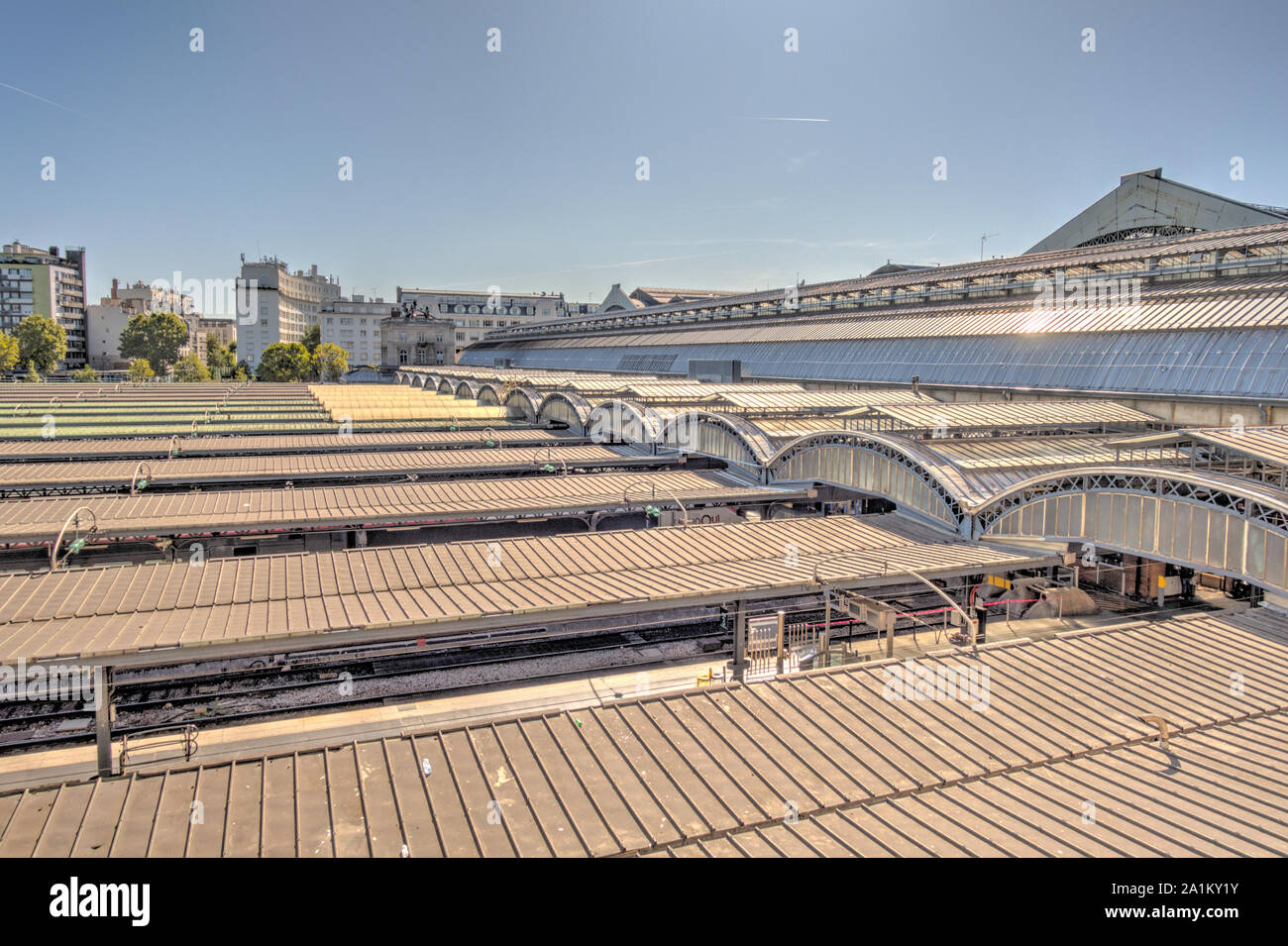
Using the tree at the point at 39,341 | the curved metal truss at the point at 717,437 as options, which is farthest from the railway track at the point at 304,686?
the tree at the point at 39,341

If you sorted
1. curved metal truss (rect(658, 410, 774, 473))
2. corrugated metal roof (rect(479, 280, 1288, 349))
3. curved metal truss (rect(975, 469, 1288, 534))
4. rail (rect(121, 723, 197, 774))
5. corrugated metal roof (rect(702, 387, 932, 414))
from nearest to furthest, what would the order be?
rail (rect(121, 723, 197, 774)) < curved metal truss (rect(975, 469, 1288, 534)) < curved metal truss (rect(658, 410, 774, 473)) < corrugated metal roof (rect(479, 280, 1288, 349)) < corrugated metal roof (rect(702, 387, 932, 414))

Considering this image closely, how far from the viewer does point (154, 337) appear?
110500 mm

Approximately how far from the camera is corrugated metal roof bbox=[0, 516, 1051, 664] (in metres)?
14.9

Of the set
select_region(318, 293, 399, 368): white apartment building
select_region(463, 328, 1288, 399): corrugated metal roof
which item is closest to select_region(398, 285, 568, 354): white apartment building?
select_region(318, 293, 399, 368): white apartment building

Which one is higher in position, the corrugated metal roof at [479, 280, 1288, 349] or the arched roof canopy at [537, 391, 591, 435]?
the corrugated metal roof at [479, 280, 1288, 349]

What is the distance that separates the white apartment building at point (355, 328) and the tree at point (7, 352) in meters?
55.6

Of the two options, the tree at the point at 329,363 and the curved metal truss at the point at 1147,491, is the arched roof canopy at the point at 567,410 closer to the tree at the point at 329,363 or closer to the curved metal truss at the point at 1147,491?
the curved metal truss at the point at 1147,491

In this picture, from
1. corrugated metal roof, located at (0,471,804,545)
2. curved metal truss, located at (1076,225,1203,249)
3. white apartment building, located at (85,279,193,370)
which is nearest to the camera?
corrugated metal roof, located at (0,471,804,545)

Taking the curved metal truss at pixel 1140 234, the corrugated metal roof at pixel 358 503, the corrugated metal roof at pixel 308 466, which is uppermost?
the curved metal truss at pixel 1140 234

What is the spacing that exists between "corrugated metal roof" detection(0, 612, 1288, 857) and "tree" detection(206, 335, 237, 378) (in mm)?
121861

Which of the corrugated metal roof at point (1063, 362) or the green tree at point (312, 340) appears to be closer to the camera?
the corrugated metal roof at point (1063, 362)

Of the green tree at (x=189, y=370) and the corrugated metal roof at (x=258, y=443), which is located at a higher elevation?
the green tree at (x=189, y=370)

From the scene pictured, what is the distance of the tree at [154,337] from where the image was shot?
110 metres

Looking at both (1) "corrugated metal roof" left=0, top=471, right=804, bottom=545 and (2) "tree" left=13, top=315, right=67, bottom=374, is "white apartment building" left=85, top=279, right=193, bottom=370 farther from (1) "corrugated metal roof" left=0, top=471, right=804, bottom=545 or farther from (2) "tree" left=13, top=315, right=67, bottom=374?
(1) "corrugated metal roof" left=0, top=471, right=804, bottom=545
